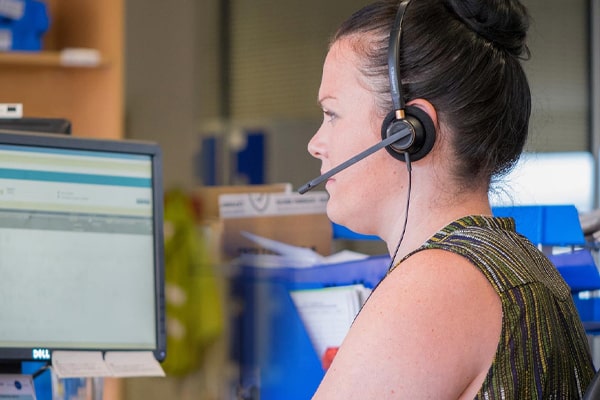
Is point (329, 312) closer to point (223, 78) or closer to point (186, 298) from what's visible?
point (186, 298)

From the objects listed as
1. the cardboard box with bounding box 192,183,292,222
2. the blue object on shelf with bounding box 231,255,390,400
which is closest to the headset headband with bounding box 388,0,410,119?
the blue object on shelf with bounding box 231,255,390,400

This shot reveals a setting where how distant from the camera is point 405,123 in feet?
3.49

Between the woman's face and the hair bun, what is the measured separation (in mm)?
138

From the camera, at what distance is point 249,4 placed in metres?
4.58

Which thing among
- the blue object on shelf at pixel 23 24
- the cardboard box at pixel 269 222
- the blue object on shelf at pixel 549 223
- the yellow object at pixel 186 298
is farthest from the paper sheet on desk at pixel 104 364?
the yellow object at pixel 186 298

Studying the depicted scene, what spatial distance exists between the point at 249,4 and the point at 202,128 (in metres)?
0.63

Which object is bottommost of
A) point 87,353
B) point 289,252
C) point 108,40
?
point 87,353

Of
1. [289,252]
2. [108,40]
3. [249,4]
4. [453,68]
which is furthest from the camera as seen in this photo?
[249,4]

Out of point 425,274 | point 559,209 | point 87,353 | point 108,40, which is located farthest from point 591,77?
point 425,274

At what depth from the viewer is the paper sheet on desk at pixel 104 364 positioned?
1.45 metres

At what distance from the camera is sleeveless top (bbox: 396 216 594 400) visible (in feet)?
3.13

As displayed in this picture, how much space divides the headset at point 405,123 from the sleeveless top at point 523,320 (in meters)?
0.09

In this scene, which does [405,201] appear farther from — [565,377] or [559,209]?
[559,209]

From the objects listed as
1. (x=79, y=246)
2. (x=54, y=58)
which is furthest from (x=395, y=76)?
(x=54, y=58)
